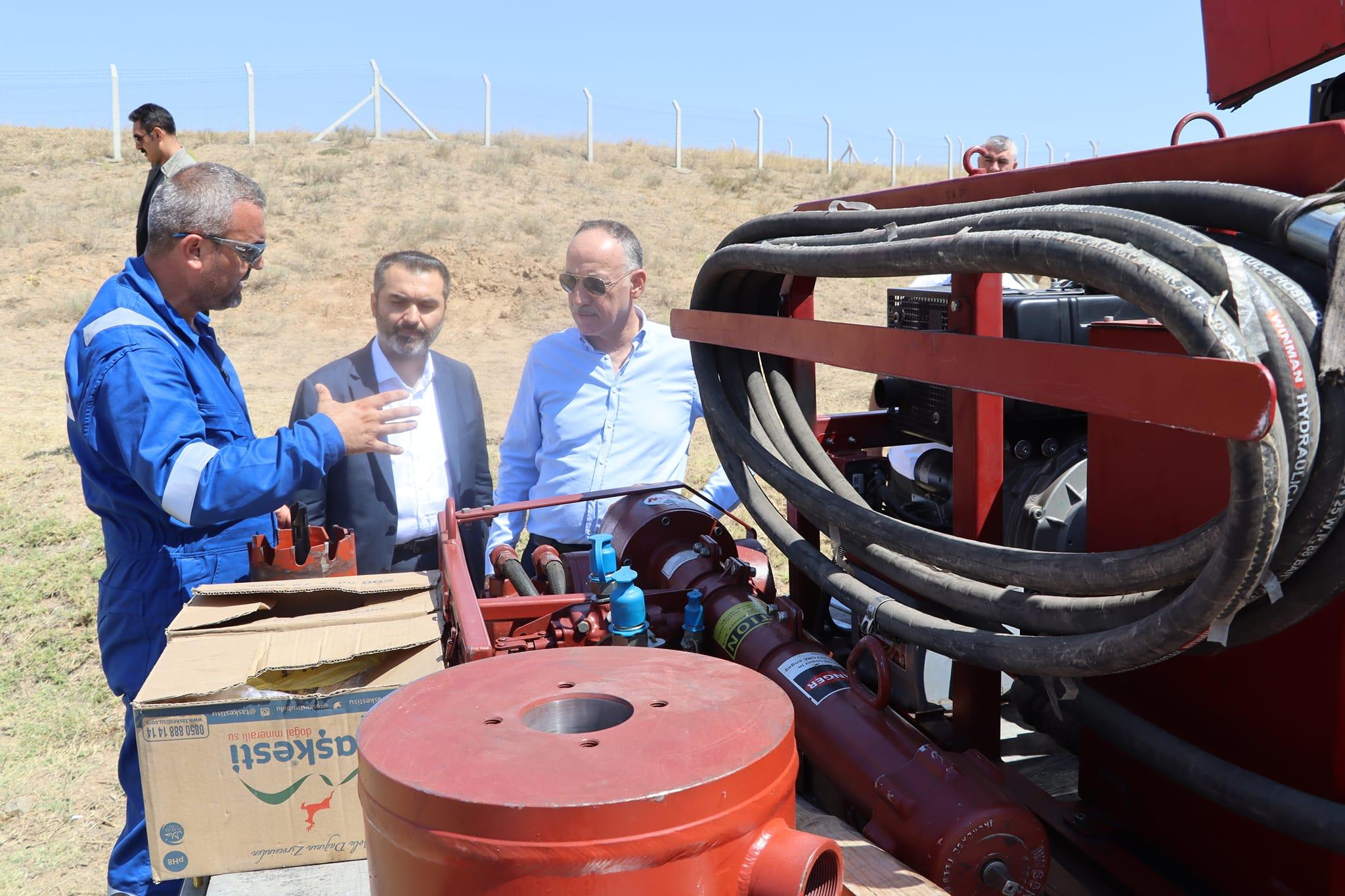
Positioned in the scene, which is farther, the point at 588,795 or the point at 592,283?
the point at 592,283

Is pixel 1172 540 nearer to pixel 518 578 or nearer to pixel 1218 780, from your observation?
pixel 1218 780

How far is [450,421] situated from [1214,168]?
9.03ft

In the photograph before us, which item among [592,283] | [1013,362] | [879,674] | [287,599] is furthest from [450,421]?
[1013,362]

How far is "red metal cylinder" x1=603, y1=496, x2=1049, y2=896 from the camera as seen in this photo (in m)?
1.57

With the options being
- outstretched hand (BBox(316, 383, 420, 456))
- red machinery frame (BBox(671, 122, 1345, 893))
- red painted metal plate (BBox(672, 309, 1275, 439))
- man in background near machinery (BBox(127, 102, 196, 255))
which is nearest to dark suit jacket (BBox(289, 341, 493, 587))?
outstretched hand (BBox(316, 383, 420, 456))

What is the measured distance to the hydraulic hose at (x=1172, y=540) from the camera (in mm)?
1227

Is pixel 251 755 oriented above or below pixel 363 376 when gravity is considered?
below

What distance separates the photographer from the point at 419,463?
3592 millimetres

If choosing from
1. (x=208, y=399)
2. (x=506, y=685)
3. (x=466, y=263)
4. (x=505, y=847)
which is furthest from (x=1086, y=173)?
(x=466, y=263)

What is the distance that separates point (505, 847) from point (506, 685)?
14.4 inches

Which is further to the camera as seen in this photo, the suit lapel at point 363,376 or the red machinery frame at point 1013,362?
the suit lapel at point 363,376

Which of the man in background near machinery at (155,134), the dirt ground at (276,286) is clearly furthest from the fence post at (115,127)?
the man in background near machinery at (155,134)

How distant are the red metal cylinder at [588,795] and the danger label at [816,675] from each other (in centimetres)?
54

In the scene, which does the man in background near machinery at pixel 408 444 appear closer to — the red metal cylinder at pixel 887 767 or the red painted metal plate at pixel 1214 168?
the red metal cylinder at pixel 887 767
